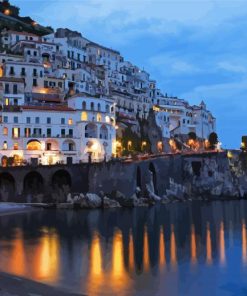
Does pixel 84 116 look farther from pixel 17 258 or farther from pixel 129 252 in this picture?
pixel 17 258

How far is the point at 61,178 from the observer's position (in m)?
81.6

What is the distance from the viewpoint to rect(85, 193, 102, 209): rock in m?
77.1

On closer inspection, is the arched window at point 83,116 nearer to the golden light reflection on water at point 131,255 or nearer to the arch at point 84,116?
the arch at point 84,116

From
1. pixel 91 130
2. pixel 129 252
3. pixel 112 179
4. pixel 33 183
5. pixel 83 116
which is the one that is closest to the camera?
pixel 129 252

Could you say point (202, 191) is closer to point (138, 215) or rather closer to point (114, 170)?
point (114, 170)

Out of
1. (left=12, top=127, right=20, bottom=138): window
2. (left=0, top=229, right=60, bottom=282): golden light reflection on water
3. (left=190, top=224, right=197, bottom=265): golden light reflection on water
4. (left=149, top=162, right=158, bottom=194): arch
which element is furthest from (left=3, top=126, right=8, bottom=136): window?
(left=190, top=224, right=197, bottom=265): golden light reflection on water

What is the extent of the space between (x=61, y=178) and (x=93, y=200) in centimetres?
782

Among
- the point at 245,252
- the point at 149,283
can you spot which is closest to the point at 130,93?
the point at 245,252

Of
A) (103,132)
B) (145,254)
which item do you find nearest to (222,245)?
(145,254)

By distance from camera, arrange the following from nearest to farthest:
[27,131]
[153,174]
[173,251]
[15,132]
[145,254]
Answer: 1. [145,254]
2. [173,251]
3. [15,132]
4. [27,131]
5. [153,174]

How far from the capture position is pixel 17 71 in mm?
107250

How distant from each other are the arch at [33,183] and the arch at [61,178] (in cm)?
215

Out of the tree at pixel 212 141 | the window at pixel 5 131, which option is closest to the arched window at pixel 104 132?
the window at pixel 5 131

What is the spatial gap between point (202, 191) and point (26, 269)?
77178 millimetres
